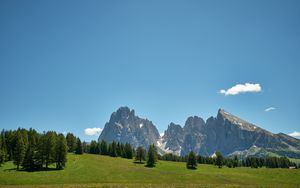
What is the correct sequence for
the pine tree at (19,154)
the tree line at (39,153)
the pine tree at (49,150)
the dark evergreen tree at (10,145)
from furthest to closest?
the dark evergreen tree at (10,145) < the pine tree at (49,150) < the tree line at (39,153) < the pine tree at (19,154)

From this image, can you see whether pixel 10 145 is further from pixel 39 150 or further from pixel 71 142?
pixel 71 142

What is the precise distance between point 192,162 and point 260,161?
8696 cm

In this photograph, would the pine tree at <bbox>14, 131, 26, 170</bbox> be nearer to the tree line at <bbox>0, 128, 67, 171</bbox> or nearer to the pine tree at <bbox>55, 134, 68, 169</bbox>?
the tree line at <bbox>0, 128, 67, 171</bbox>

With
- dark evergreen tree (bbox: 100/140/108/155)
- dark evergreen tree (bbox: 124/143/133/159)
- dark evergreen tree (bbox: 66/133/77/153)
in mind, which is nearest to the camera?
dark evergreen tree (bbox: 66/133/77/153)

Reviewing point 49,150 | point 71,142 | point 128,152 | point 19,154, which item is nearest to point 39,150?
point 49,150

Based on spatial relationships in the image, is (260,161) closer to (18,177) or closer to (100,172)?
(100,172)

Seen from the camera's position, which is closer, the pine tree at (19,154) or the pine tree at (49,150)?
the pine tree at (19,154)

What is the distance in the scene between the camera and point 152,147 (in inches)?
4970

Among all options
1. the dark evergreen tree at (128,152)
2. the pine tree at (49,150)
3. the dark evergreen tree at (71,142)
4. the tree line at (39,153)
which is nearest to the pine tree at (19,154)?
the tree line at (39,153)

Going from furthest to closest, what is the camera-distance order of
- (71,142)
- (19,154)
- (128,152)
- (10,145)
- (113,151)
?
1. (128,152)
2. (113,151)
3. (71,142)
4. (10,145)
5. (19,154)

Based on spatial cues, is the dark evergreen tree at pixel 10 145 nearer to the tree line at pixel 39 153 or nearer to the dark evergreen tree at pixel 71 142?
the tree line at pixel 39 153

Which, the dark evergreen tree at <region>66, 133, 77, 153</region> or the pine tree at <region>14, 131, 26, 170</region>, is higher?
the dark evergreen tree at <region>66, 133, 77, 153</region>

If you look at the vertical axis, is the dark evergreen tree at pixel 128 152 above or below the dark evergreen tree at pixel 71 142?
below

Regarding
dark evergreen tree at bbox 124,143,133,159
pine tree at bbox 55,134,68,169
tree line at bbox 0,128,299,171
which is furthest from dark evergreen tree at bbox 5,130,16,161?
dark evergreen tree at bbox 124,143,133,159
